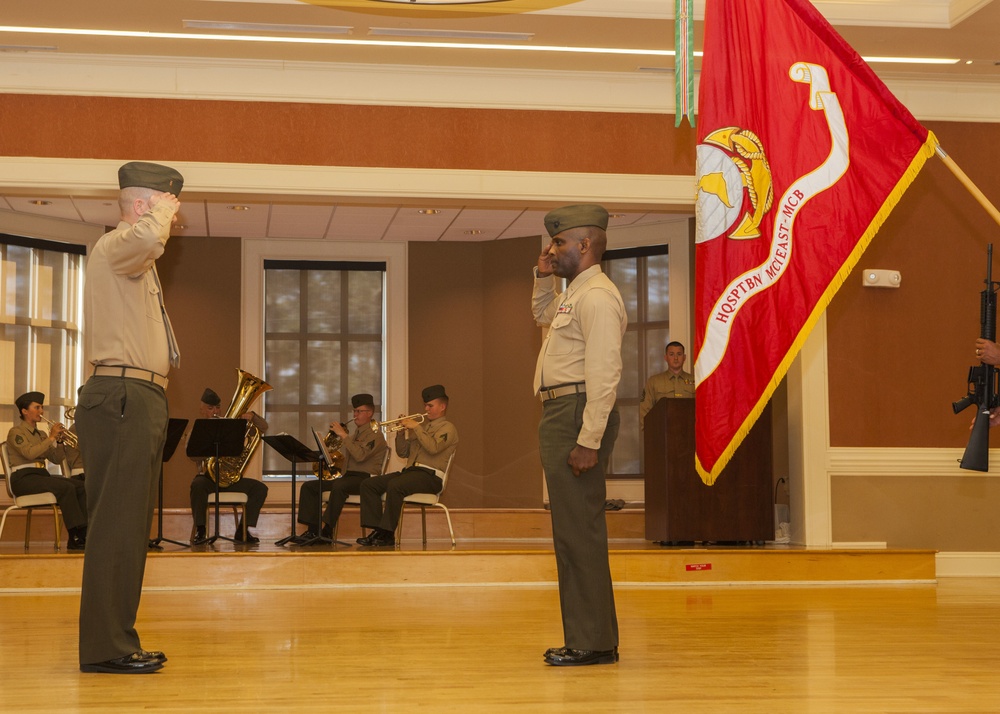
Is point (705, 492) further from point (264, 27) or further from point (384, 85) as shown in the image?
point (264, 27)

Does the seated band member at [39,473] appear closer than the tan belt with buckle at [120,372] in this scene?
No

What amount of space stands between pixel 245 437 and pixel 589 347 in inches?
194

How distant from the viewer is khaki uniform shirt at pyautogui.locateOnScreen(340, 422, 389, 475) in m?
8.66

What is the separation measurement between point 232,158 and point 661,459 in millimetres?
3593

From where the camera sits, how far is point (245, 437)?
8.03 metres

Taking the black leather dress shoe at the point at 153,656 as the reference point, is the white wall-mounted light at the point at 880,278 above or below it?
above

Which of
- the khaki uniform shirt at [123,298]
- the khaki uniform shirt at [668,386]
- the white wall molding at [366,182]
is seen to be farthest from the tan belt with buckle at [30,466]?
the khaki uniform shirt at [668,386]

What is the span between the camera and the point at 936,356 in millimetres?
7488

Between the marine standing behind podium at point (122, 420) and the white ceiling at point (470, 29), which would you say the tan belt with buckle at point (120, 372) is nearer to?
the marine standing behind podium at point (122, 420)

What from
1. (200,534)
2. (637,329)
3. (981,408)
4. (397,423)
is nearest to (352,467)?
(397,423)

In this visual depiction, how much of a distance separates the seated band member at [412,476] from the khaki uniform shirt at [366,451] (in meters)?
0.24

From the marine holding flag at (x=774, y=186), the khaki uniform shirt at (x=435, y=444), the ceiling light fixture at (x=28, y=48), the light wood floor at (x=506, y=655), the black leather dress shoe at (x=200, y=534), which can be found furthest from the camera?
the black leather dress shoe at (x=200, y=534)

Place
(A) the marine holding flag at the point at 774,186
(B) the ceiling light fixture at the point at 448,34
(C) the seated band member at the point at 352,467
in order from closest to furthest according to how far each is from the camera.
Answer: (A) the marine holding flag at the point at 774,186 → (B) the ceiling light fixture at the point at 448,34 → (C) the seated band member at the point at 352,467

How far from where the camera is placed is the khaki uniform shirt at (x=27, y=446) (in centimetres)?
788
